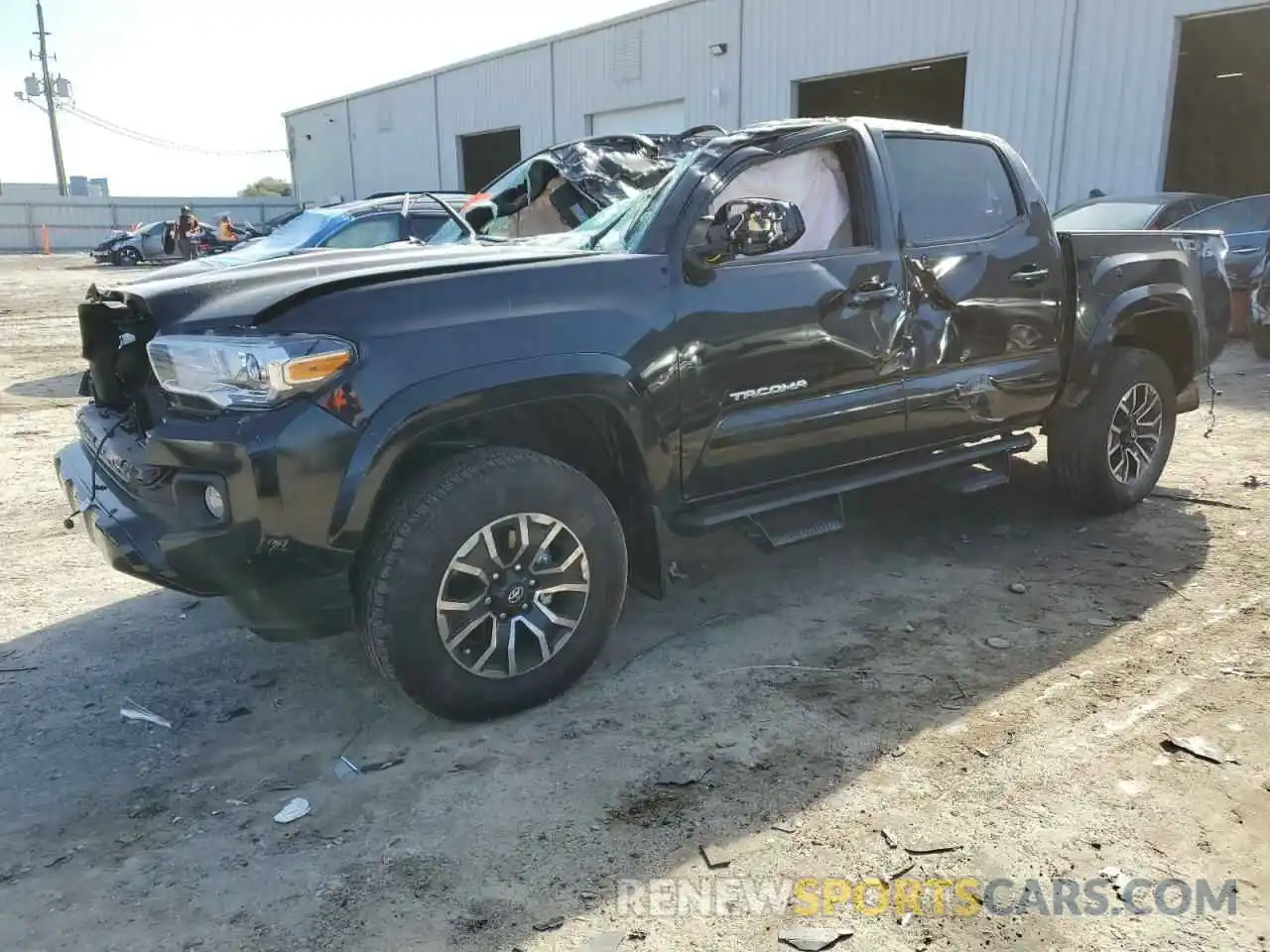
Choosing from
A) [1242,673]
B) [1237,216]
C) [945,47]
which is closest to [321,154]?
[945,47]

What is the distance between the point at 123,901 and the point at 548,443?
188cm

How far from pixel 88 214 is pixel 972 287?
49.9 meters

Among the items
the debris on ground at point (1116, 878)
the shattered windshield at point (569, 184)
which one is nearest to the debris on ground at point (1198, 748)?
the debris on ground at point (1116, 878)

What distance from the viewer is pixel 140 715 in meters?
3.35

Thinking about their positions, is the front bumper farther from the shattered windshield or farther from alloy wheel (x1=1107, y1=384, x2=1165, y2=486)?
alloy wheel (x1=1107, y1=384, x2=1165, y2=486)

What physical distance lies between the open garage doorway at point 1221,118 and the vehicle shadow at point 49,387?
59.3ft

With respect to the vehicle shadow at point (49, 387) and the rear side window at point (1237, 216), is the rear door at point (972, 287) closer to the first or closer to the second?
the vehicle shadow at point (49, 387)

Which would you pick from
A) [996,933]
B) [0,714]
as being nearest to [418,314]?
[0,714]

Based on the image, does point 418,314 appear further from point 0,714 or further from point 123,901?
point 0,714

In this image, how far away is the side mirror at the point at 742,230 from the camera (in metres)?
3.43

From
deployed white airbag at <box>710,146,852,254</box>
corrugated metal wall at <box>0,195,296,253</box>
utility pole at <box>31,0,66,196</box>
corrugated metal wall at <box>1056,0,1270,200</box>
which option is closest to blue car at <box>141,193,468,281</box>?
deployed white airbag at <box>710,146,852,254</box>

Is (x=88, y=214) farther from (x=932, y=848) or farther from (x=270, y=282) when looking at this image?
(x=932, y=848)

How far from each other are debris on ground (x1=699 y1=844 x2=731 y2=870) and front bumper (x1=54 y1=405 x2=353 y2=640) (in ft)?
4.24

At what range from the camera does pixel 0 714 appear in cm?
335
